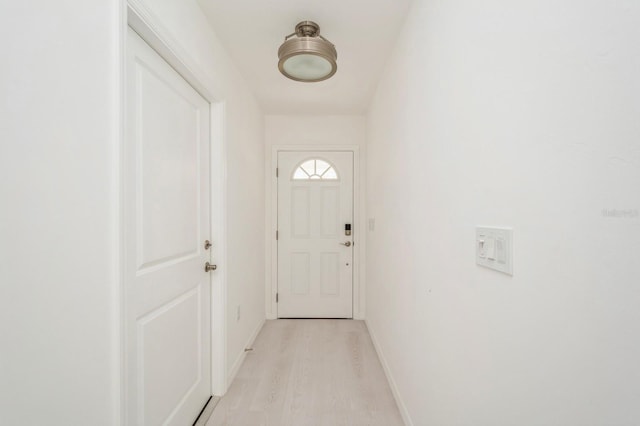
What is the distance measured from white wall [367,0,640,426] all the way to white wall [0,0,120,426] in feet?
3.84

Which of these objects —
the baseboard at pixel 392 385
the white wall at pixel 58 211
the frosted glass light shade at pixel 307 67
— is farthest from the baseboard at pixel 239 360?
the frosted glass light shade at pixel 307 67

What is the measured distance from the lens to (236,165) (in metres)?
2.34

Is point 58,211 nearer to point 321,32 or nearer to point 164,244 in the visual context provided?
point 164,244

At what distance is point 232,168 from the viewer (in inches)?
87.9

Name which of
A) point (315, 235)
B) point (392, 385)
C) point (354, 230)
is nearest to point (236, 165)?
point (315, 235)

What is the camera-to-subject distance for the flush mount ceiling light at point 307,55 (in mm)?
1740

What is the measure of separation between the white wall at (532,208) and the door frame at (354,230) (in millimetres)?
1965

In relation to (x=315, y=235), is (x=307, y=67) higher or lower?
higher

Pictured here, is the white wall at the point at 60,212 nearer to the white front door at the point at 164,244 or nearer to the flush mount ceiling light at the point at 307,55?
the white front door at the point at 164,244

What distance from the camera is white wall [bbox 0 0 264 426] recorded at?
0.70 meters

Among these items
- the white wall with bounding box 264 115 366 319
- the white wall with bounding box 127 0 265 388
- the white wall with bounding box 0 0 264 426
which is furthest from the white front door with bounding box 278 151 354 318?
the white wall with bounding box 0 0 264 426

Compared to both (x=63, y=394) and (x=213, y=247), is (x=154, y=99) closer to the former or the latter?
(x=213, y=247)

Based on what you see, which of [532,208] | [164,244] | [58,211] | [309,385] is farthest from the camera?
[309,385]

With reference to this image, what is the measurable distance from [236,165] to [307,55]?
97 cm
